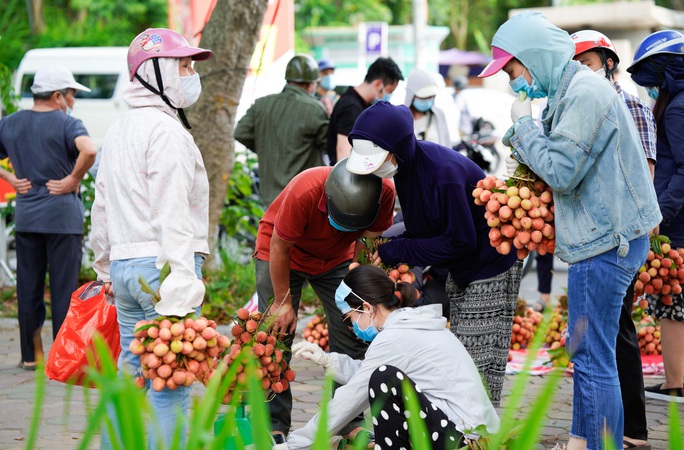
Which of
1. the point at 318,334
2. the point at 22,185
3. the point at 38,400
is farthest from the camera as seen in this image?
the point at 22,185

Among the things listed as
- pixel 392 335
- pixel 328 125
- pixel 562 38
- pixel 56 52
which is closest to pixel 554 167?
pixel 562 38

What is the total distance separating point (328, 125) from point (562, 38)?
11.9 ft

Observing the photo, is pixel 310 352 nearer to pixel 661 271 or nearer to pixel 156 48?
pixel 156 48

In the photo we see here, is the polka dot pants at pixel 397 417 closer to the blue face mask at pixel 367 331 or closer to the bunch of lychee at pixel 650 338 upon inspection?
the blue face mask at pixel 367 331

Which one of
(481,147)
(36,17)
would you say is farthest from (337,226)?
(36,17)

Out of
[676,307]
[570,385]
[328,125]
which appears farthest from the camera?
[328,125]

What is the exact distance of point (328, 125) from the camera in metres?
7.37

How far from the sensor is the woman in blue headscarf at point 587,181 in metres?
3.69

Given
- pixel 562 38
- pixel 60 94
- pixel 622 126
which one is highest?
pixel 562 38

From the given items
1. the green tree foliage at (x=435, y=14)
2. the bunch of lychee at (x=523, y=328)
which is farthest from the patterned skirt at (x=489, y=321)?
the green tree foliage at (x=435, y=14)

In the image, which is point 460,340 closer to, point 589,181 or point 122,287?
point 589,181

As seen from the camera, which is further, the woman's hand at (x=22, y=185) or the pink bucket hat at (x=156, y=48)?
the woman's hand at (x=22, y=185)

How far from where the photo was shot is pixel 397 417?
3.90 m

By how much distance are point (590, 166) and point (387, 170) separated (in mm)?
833
